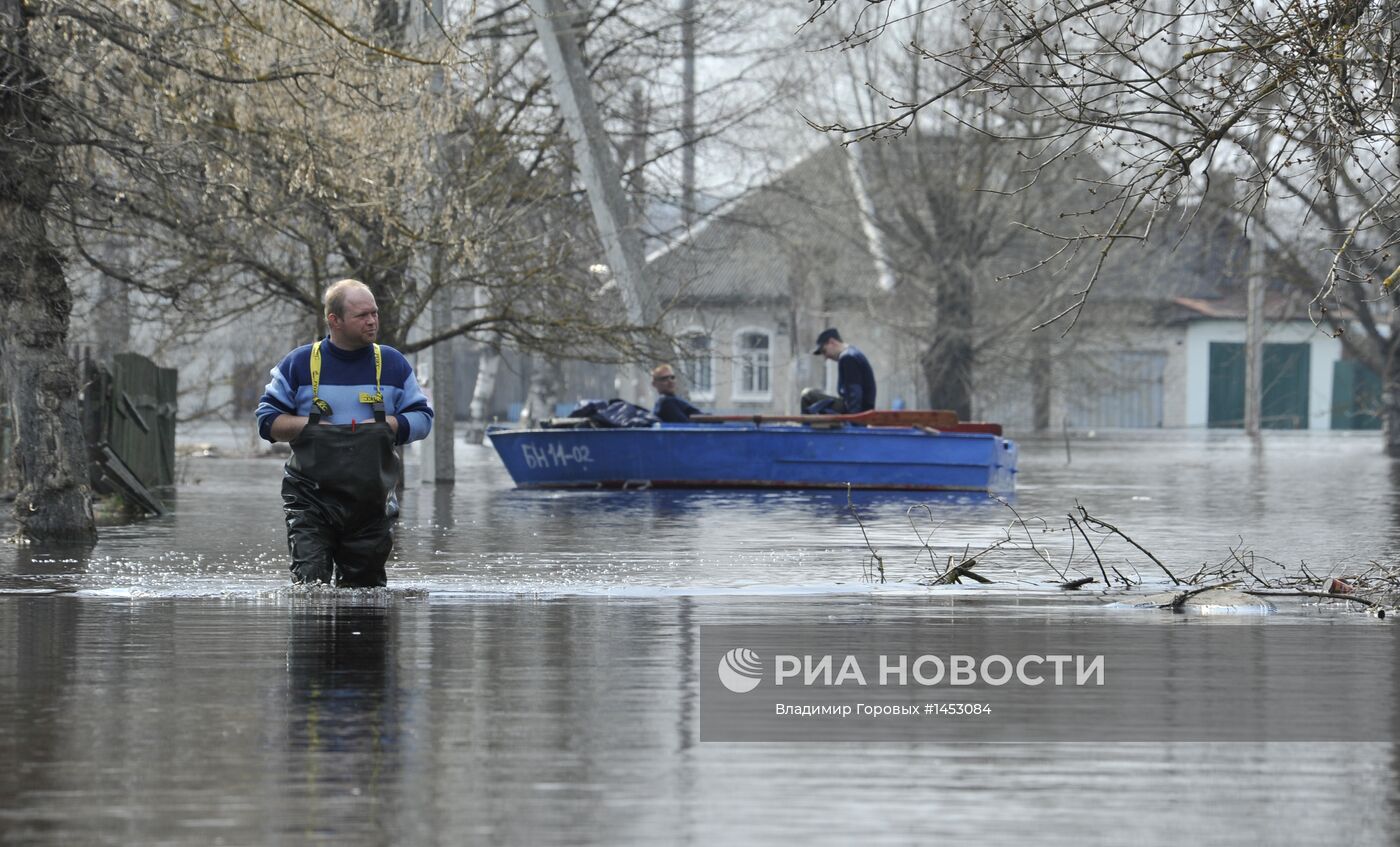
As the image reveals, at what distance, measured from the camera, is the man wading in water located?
36.8ft

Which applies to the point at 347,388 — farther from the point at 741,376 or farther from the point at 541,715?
the point at 741,376

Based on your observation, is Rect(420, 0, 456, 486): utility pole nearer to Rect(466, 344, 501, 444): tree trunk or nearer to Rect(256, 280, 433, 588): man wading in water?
Rect(256, 280, 433, 588): man wading in water

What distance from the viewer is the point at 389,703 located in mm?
8242

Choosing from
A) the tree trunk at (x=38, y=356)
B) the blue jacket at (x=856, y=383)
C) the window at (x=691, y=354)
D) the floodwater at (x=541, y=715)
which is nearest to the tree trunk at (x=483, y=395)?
the window at (x=691, y=354)

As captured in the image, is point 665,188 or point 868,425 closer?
point 868,425

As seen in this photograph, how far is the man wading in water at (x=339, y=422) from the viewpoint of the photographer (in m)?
Result: 11.2

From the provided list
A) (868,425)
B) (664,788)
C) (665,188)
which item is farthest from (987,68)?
(665,188)

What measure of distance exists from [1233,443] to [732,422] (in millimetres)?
30220

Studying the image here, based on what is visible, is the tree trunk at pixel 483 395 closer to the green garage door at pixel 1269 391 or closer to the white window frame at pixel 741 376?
the white window frame at pixel 741 376

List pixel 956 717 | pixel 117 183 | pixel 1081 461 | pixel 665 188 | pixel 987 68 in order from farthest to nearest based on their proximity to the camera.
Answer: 1. pixel 1081 461
2. pixel 665 188
3. pixel 117 183
4. pixel 987 68
5. pixel 956 717

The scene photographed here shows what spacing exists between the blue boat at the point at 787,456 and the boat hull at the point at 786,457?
1 cm

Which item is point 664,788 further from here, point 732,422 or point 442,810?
point 732,422

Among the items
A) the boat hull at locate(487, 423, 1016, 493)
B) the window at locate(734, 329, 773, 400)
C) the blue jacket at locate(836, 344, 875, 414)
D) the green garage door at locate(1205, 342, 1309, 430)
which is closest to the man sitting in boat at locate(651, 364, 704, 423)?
the boat hull at locate(487, 423, 1016, 493)

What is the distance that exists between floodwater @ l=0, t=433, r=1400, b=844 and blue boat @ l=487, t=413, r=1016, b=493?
950 centimetres
